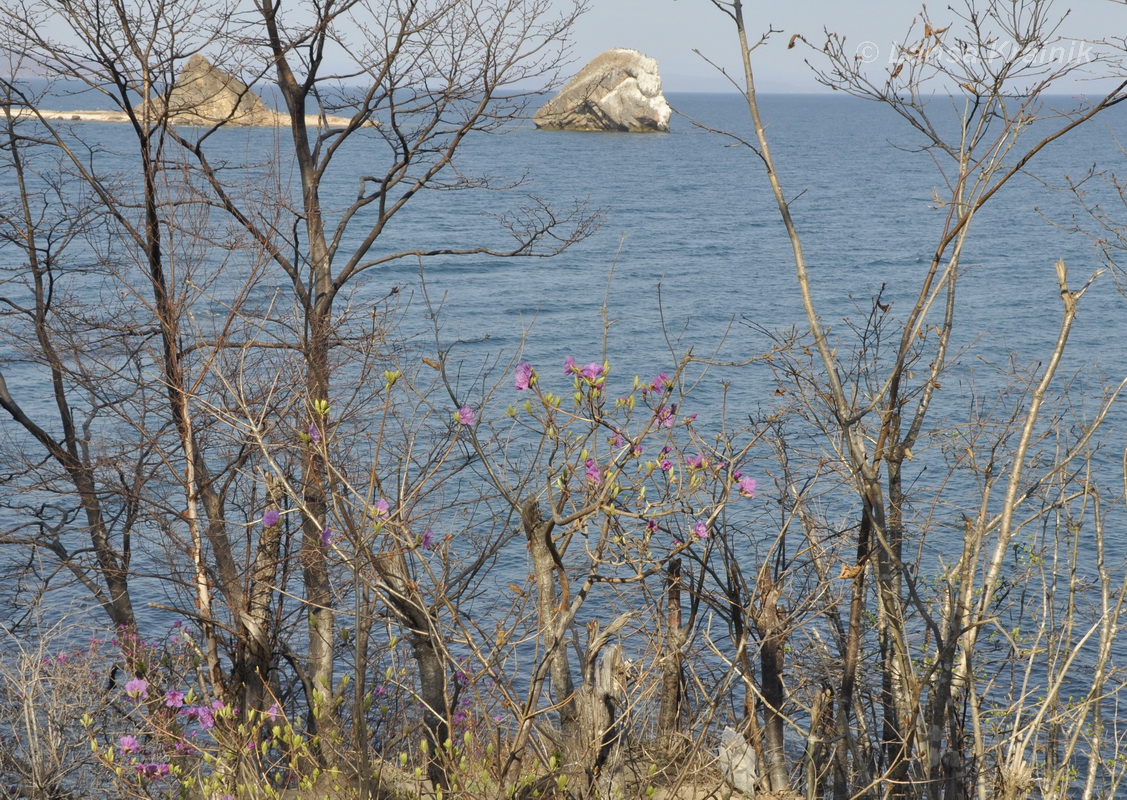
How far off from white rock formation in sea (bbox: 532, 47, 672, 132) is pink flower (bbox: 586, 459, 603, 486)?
112m

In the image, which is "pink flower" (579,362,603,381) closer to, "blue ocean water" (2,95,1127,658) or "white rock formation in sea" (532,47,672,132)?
"blue ocean water" (2,95,1127,658)

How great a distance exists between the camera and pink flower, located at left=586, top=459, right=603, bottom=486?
21.3 ft

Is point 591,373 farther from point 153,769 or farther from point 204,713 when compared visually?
point 153,769

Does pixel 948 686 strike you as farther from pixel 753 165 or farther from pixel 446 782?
pixel 753 165

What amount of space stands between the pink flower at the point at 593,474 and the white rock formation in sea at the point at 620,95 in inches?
4424

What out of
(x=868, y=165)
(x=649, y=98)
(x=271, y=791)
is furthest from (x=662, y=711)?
(x=649, y=98)

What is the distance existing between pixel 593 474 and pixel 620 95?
4874 inches

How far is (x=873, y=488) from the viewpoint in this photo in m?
7.22

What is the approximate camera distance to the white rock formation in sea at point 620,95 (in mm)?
118625

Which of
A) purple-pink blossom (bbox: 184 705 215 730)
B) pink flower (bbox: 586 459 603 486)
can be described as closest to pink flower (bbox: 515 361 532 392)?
pink flower (bbox: 586 459 603 486)

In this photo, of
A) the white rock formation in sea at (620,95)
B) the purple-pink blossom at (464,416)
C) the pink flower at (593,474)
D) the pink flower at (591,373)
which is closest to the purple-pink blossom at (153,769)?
the purple-pink blossom at (464,416)

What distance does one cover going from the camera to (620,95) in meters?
124

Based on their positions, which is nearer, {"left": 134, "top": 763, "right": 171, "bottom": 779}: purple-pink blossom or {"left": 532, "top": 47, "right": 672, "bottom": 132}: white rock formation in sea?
{"left": 134, "top": 763, "right": 171, "bottom": 779}: purple-pink blossom

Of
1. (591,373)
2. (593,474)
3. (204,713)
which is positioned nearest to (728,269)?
(593,474)
